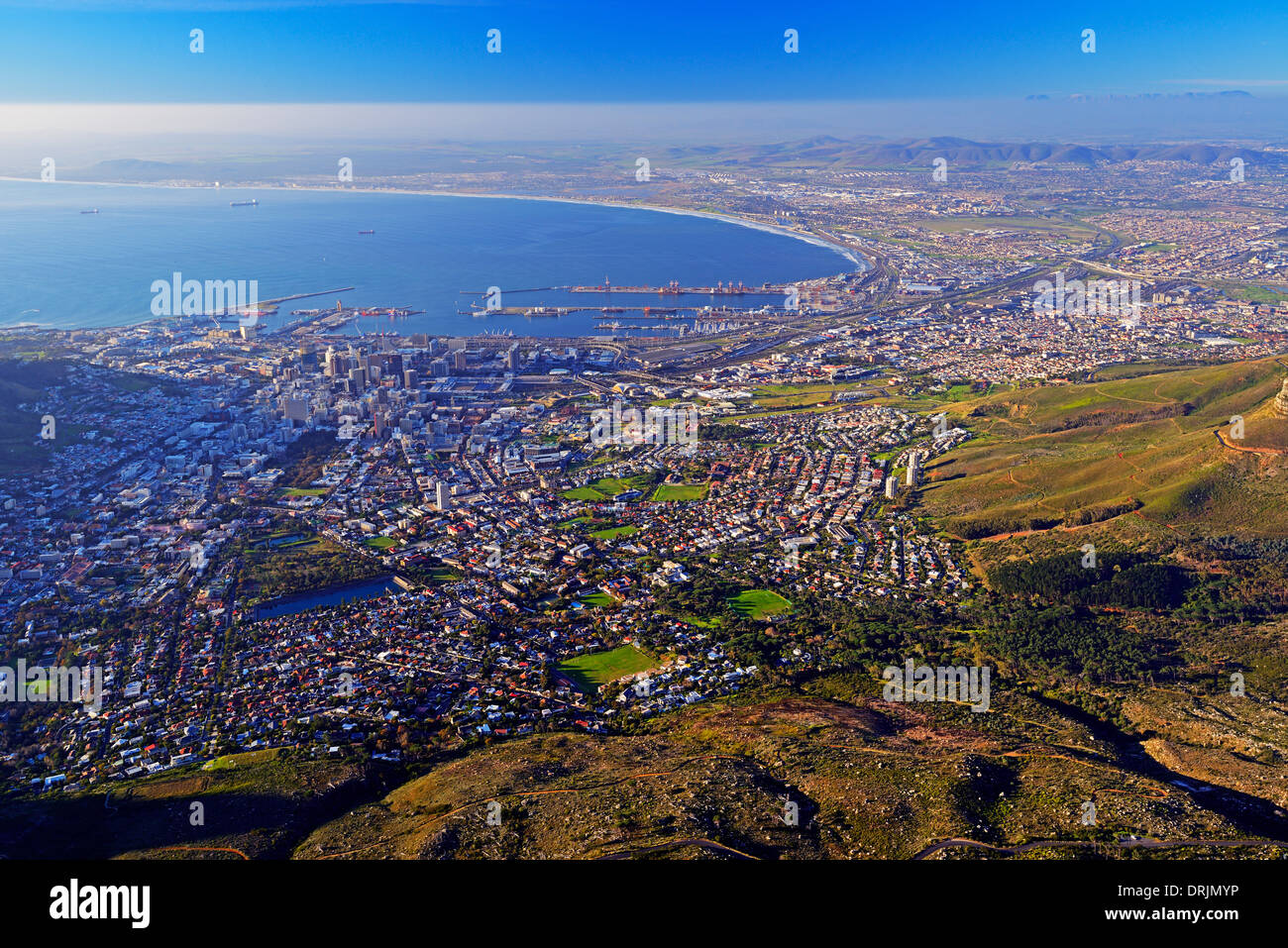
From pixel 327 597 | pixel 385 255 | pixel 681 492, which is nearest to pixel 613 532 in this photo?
pixel 681 492

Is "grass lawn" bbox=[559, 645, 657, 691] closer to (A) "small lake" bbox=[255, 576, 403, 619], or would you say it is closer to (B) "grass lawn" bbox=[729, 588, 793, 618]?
Answer: (B) "grass lawn" bbox=[729, 588, 793, 618]

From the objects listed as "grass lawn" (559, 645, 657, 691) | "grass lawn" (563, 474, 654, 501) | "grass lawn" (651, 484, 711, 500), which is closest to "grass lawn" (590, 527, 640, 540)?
"grass lawn" (563, 474, 654, 501)

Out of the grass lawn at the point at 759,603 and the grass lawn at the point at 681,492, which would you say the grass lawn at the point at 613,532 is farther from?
the grass lawn at the point at 759,603

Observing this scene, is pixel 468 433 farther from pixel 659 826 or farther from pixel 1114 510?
pixel 659 826

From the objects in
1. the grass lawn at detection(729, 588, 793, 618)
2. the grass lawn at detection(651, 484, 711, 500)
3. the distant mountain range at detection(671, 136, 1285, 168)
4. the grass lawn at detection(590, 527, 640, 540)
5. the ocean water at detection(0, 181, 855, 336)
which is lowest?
the grass lawn at detection(729, 588, 793, 618)

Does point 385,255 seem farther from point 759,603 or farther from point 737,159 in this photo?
point 737,159
